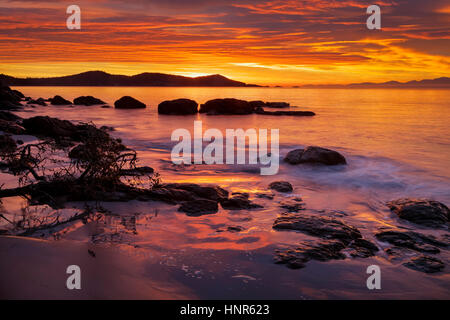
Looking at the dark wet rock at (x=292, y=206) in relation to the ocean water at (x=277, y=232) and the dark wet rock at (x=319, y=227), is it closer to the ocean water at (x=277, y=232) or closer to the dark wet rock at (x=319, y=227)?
the ocean water at (x=277, y=232)

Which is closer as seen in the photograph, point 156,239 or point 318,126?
point 156,239

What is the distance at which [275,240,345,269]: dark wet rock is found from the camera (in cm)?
562

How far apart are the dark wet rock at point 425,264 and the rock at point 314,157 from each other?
8.43 m

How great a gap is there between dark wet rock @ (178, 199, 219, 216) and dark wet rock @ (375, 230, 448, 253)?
364 cm

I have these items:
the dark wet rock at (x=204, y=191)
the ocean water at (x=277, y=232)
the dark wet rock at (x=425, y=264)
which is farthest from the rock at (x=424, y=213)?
the dark wet rock at (x=204, y=191)

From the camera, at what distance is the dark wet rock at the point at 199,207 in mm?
7883

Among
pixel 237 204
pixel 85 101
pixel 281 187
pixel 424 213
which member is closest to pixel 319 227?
pixel 237 204

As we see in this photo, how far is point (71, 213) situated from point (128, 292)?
349 cm

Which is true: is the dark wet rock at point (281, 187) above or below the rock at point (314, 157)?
below

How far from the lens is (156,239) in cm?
626

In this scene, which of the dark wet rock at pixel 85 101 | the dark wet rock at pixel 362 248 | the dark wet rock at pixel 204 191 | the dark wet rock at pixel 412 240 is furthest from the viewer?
the dark wet rock at pixel 85 101

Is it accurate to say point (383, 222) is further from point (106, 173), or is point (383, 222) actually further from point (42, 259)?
point (42, 259)

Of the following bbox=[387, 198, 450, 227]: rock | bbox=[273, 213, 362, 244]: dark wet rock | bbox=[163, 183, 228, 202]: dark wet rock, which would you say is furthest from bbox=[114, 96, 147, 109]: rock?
bbox=[387, 198, 450, 227]: rock
